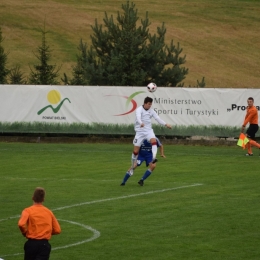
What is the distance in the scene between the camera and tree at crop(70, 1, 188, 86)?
149 feet

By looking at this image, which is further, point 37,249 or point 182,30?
point 182,30

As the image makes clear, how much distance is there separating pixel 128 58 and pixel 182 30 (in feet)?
147

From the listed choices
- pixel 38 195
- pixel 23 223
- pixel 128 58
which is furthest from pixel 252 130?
pixel 23 223

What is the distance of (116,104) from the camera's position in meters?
37.1

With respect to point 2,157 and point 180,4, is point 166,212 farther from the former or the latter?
point 180,4

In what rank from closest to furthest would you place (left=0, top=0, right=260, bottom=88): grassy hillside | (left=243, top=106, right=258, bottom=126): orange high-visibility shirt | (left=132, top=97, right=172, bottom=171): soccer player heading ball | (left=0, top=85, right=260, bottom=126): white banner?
1. (left=132, top=97, right=172, bottom=171): soccer player heading ball
2. (left=243, top=106, right=258, bottom=126): orange high-visibility shirt
3. (left=0, top=85, right=260, bottom=126): white banner
4. (left=0, top=0, right=260, bottom=88): grassy hillside

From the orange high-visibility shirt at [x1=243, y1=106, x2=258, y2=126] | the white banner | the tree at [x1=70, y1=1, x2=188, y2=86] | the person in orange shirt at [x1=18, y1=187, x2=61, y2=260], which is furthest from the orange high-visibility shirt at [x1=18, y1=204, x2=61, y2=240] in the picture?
the tree at [x1=70, y1=1, x2=188, y2=86]

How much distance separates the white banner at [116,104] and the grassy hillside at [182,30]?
35024 millimetres

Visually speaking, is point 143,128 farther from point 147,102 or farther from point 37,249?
point 37,249

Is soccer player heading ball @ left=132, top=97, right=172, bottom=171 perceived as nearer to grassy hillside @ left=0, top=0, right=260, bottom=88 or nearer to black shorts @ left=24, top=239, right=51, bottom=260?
black shorts @ left=24, top=239, right=51, bottom=260

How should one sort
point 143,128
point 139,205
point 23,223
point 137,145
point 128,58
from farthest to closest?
point 128,58, point 143,128, point 137,145, point 139,205, point 23,223

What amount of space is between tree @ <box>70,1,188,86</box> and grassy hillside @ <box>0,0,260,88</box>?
24028mm

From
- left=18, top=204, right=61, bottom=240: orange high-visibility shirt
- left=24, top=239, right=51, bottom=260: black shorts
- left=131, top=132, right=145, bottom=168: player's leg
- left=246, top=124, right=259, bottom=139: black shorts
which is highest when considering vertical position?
left=18, top=204, right=61, bottom=240: orange high-visibility shirt

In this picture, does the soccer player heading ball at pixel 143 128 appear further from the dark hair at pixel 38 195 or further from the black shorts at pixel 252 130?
the dark hair at pixel 38 195
